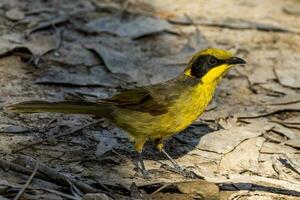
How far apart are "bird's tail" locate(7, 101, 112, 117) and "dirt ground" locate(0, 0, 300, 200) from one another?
32cm

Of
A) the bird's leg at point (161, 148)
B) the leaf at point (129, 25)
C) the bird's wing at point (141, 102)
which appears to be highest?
the bird's wing at point (141, 102)

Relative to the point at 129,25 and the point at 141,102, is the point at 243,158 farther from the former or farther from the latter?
the point at 129,25

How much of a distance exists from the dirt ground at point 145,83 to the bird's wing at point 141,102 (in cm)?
44

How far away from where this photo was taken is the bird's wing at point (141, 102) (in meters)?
5.88

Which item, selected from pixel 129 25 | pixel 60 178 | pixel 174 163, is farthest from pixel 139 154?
pixel 129 25

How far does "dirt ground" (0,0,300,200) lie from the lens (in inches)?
214

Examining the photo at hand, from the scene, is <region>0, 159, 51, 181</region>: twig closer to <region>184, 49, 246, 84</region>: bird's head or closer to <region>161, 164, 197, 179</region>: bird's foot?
<region>161, 164, 197, 179</region>: bird's foot

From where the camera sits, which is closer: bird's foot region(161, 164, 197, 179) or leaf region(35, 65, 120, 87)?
bird's foot region(161, 164, 197, 179)

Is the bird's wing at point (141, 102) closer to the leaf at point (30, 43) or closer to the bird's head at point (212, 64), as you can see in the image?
the bird's head at point (212, 64)

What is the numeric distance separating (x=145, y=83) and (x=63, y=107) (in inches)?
83.0

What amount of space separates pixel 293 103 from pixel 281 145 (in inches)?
38.3

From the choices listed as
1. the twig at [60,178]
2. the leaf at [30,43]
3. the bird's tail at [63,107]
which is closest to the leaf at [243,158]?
the bird's tail at [63,107]

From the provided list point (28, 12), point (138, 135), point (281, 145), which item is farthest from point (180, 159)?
point (28, 12)

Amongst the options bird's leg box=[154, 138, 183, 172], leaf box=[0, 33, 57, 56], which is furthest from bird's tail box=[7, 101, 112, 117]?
leaf box=[0, 33, 57, 56]
